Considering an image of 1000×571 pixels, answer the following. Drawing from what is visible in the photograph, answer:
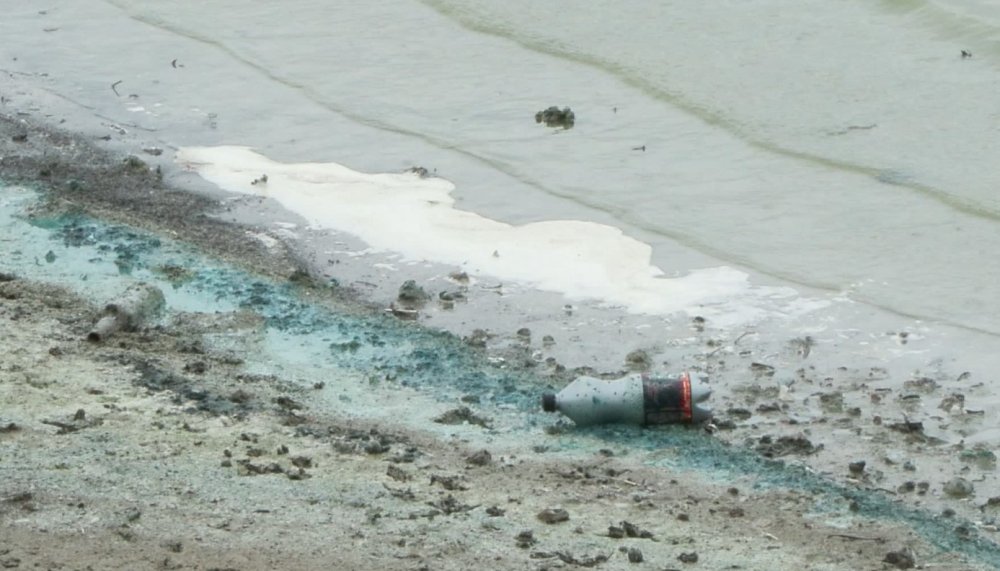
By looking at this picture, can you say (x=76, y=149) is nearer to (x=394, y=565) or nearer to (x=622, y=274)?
(x=622, y=274)

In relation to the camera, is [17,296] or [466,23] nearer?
[17,296]

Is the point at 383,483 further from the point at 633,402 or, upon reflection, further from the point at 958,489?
the point at 958,489

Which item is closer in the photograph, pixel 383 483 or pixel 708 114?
pixel 383 483

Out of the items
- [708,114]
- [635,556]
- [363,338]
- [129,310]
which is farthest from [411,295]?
[708,114]

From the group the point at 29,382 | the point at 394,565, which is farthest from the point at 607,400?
the point at 29,382

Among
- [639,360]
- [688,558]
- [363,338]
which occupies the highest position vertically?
[688,558]

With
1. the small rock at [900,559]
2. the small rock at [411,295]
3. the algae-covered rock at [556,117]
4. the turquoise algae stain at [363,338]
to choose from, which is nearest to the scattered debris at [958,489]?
the turquoise algae stain at [363,338]
